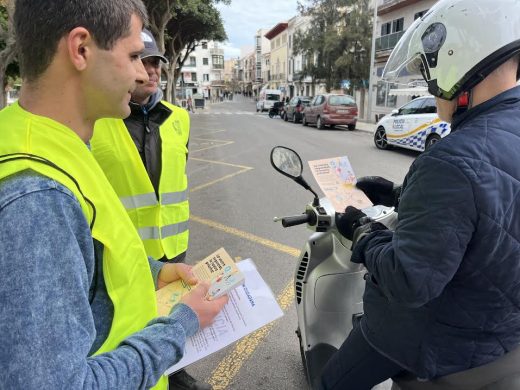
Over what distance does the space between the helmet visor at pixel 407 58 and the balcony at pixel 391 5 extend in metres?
24.9

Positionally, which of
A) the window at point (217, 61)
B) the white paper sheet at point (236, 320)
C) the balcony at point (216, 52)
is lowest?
the white paper sheet at point (236, 320)

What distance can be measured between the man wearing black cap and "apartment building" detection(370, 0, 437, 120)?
22.2 metres

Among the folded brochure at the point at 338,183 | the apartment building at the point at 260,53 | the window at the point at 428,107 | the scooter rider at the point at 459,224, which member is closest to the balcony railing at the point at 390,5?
the window at the point at 428,107

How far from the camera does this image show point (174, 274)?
143 cm

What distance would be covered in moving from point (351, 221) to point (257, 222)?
3.87m

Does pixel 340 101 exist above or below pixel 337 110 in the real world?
above

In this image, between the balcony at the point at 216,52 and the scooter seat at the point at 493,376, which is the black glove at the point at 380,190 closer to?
the scooter seat at the point at 493,376

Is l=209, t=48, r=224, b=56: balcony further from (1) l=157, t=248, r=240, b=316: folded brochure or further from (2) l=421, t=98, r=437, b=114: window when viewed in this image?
(1) l=157, t=248, r=240, b=316: folded brochure

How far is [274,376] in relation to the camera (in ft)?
8.17

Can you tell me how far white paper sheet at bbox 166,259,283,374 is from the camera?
1.18 metres

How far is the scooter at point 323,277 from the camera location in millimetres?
1834

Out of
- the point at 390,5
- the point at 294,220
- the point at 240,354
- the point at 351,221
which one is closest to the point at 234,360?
the point at 240,354

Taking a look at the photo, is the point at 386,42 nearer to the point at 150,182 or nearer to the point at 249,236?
the point at 249,236

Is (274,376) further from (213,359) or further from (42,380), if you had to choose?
(42,380)
